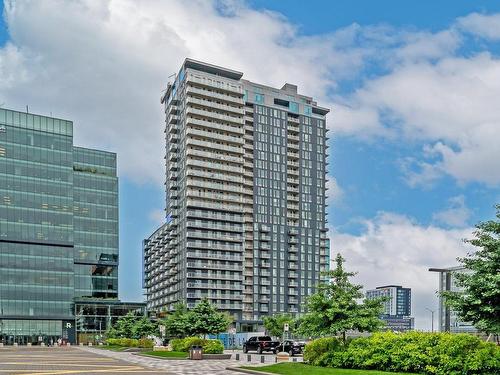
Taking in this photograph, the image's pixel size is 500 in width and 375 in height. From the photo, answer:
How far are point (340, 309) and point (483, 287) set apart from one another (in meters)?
12.4

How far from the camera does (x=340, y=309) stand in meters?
31.5

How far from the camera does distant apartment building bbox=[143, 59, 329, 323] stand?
142 metres

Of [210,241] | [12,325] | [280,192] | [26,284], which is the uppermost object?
[280,192]

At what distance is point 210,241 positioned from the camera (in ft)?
466

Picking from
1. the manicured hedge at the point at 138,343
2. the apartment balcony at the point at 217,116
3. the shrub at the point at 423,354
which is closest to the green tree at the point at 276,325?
the manicured hedge at the point at 138,343

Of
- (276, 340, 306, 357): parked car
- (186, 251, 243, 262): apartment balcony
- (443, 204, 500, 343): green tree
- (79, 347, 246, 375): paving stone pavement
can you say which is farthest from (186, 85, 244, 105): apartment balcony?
(443, 204, 500, 343): green tree

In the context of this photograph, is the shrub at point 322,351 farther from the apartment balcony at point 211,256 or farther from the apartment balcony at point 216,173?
the apartment balcony at point 216,173

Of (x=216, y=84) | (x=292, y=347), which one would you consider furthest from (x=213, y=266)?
(x=292, y=347)

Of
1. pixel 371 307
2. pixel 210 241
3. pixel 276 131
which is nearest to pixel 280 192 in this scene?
pixel 276 131

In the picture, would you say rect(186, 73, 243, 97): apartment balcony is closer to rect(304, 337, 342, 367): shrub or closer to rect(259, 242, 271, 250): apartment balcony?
rect(259, 242, 271, 250): apartment balcony

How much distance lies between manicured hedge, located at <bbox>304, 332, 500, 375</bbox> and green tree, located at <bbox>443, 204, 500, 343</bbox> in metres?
2.01

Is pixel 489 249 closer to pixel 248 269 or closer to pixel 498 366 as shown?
pixel 498 366

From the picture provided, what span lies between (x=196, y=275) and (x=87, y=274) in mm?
26213

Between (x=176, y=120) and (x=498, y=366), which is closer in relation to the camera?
(x=498, y=366)
